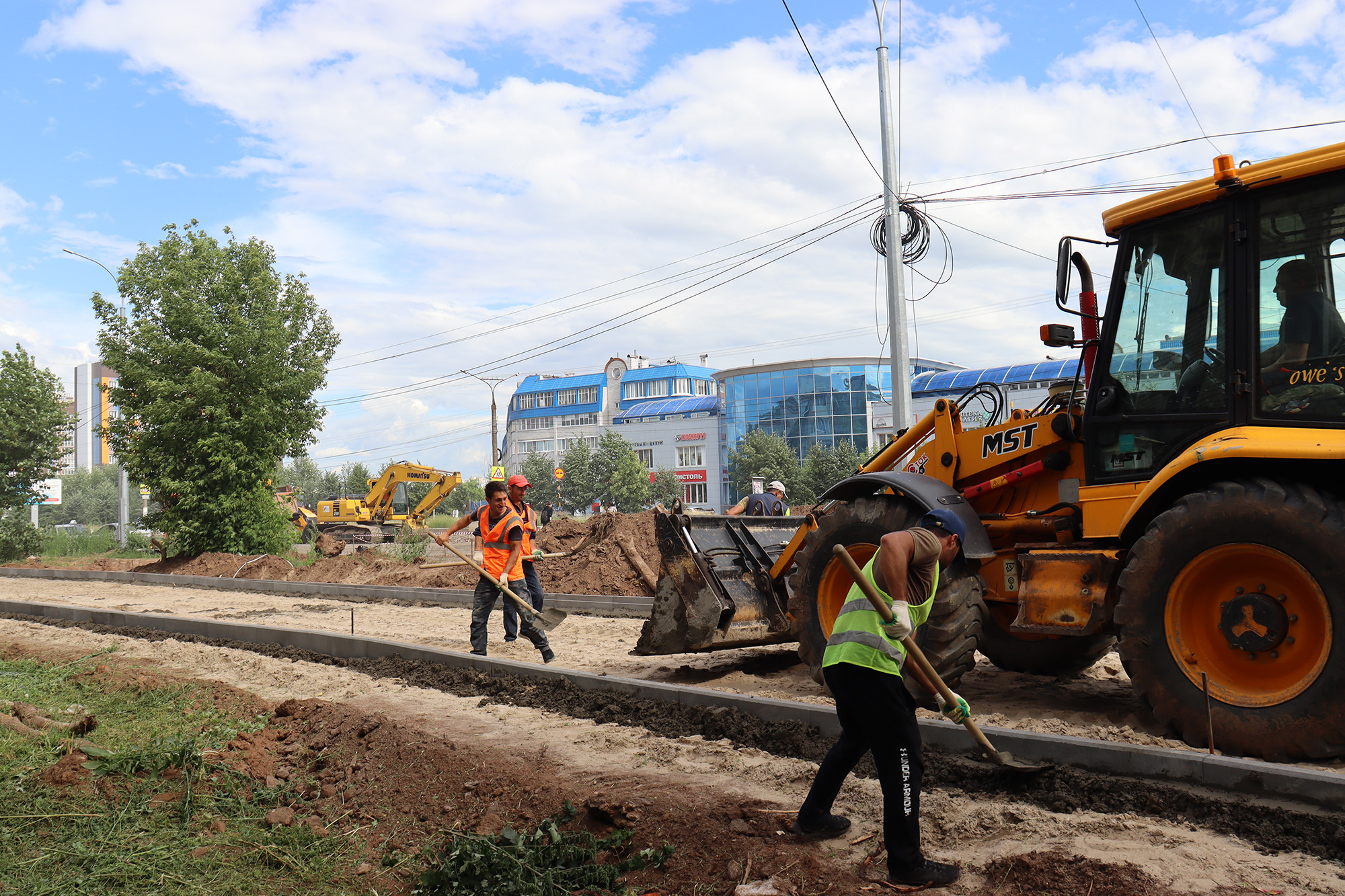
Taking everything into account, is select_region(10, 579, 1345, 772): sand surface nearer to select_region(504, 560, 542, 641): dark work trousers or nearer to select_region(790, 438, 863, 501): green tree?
select_region(504, 560, 542, 641): dark work trousers

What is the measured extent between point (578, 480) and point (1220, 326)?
220 feet

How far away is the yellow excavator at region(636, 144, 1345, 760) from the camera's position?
488 centimetres

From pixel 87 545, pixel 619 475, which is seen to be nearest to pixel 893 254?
pixel 87 545

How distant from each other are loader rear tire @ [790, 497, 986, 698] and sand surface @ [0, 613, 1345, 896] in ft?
4.02

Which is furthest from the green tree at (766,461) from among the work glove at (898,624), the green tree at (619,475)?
the work glove at (898,624)

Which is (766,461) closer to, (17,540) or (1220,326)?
(17,540)

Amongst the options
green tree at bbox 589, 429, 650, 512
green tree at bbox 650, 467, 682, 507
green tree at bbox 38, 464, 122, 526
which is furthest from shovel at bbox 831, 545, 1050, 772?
green tree at bbox 38, 464, 122, 526

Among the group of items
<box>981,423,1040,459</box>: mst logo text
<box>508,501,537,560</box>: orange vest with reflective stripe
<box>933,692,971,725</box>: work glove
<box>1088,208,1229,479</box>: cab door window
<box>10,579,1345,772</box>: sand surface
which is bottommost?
<box>10,579,1345,772</box>: sand surface

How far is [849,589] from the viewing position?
6.77m

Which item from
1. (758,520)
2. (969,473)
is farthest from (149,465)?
(969,473)

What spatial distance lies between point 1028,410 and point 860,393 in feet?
211

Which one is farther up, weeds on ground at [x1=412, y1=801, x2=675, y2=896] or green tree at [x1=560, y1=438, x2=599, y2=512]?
green tree at [x1=560, y1=438, x2=599, y2=512]

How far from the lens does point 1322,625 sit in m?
4.77

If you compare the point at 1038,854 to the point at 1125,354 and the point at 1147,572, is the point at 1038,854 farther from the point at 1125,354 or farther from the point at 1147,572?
the point at 1125,354
